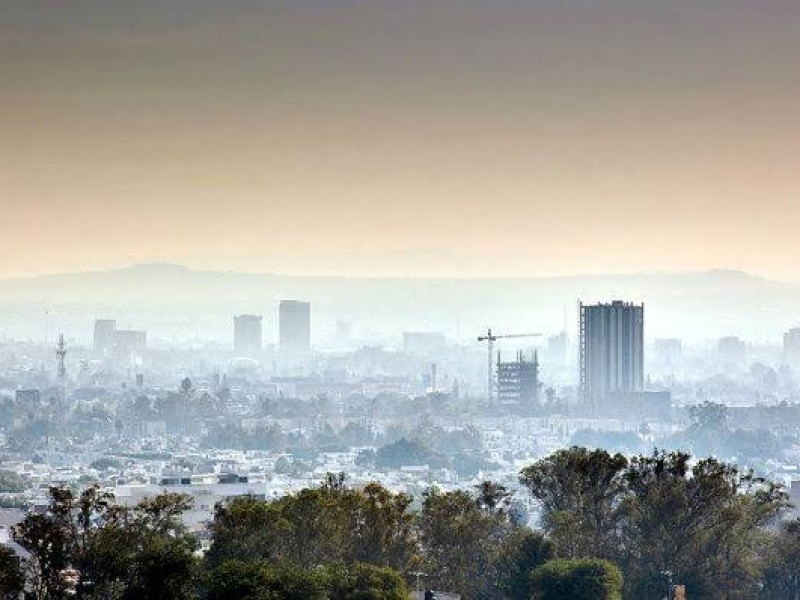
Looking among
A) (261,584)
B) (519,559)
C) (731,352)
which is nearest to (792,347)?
(731,352)

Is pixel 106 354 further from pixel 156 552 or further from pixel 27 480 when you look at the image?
pixel 156 552

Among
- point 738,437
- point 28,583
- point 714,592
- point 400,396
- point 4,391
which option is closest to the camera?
point 28,583

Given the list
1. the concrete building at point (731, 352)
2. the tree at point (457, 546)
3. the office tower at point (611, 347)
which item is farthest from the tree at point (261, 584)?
the concrete building at point (731, 352)

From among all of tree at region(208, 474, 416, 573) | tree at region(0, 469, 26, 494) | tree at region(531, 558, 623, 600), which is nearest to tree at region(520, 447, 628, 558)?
tree at region(531, 558, 623, 600)

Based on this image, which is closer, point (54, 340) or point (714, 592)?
point (714, 592)

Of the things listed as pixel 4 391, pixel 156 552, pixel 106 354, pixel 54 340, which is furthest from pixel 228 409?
pixel 54 340

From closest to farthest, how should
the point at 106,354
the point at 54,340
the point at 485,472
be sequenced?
the point at 485,472 < the point at 106,354 < the point at 54,340
